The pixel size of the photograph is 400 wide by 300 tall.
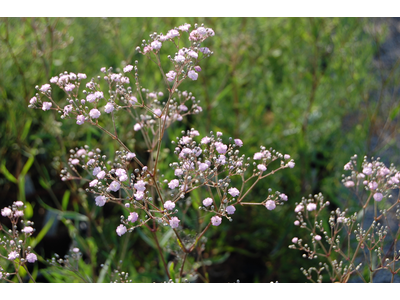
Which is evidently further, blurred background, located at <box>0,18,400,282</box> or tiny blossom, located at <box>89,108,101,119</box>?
blurred background, located at <box>0,18,400,282</box>

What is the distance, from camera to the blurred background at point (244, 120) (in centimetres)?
203

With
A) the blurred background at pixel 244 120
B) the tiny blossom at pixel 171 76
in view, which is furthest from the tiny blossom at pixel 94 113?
the blurred background at pixel 244 120

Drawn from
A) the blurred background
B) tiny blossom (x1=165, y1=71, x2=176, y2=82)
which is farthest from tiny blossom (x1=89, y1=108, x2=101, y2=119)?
the blurred background

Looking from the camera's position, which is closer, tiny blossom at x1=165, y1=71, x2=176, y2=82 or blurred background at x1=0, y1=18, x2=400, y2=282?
tiny blossom at x1=165, y1=71, x2=176, y2=82

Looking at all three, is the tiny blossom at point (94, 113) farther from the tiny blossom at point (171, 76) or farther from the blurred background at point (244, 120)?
the blurred background at point (244, 120)

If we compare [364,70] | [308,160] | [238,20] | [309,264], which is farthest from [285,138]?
[238,20]

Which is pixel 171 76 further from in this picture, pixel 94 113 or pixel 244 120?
A: pixel 244 120

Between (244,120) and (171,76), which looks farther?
(244,120)

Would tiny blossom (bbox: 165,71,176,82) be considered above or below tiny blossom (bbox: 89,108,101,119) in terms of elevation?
above

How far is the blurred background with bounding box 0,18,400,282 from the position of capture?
80.0 inches

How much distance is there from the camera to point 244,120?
2475mm

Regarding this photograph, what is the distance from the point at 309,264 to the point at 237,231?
43 centimetres

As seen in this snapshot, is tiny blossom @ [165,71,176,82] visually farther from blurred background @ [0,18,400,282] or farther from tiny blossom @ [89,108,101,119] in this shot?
blurred background @ [0,18,400,282]

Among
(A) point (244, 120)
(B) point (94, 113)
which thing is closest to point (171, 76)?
(B) point (94, 113)
